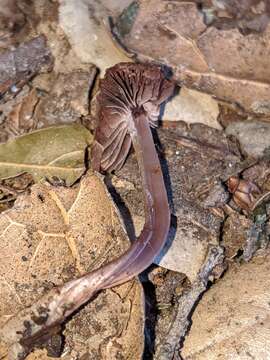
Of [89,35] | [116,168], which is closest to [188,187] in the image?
[116,168]

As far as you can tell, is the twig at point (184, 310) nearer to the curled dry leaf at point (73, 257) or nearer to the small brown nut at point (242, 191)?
the curled dry leaf at point (73, 257)

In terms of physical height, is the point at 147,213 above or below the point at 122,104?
below

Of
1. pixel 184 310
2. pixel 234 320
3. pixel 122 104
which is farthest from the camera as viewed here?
pixel 122 104

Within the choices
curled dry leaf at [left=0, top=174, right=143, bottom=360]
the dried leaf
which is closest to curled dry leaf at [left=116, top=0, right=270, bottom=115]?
the dried leaf

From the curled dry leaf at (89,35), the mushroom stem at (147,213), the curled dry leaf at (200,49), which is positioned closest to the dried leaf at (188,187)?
the mushroom stem at (147,213)

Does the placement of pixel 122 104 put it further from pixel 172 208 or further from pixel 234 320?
pixel 234 320

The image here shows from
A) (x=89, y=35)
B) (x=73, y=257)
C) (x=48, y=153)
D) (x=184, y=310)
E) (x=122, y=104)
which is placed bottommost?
(x=184, y=310)

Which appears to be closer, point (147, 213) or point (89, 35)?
point (147, 213)
